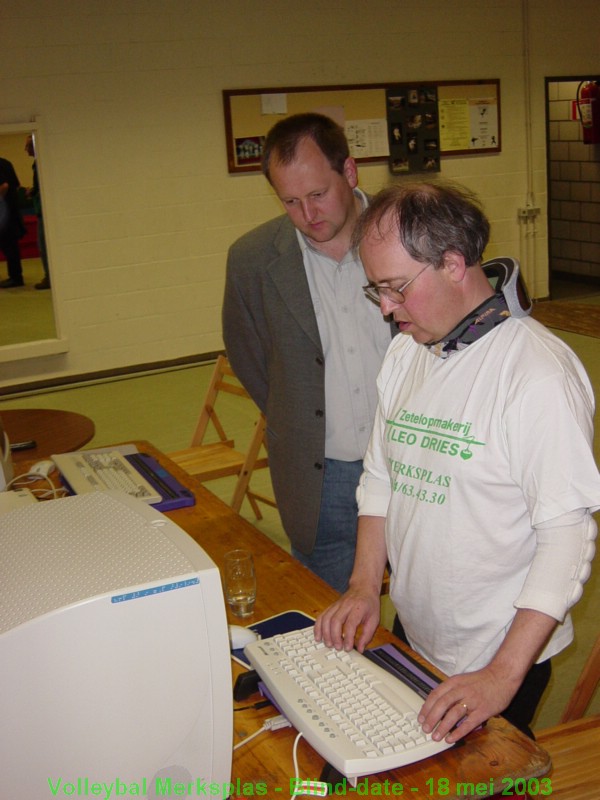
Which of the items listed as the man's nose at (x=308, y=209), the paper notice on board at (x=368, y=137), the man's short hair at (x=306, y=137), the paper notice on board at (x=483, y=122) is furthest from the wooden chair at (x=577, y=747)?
the paper notice on board at (x=483, y=122)

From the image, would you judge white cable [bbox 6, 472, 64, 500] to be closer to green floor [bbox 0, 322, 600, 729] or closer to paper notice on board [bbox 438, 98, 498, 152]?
green floor [bbox 0, 322, 600, 729]

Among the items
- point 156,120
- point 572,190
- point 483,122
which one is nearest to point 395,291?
point 156,120

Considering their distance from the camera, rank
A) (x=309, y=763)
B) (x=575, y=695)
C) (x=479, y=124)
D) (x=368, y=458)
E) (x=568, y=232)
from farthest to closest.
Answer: (x=568, y=232)
(x=479, y=124)
(x=575, y=695)
(x=368, y=458)
(x=309, y=763)

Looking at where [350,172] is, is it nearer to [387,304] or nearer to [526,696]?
[387,304]

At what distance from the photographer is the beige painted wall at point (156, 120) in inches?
258

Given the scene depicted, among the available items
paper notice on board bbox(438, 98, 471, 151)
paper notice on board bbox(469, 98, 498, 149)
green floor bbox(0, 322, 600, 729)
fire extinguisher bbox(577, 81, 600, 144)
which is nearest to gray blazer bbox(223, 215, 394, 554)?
green floor bbox(0, 322, 600, 729)

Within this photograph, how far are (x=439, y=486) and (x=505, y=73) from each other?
7.72 meters

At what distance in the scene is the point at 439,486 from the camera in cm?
151

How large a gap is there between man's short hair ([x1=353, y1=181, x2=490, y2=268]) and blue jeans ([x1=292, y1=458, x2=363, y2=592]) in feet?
3.44

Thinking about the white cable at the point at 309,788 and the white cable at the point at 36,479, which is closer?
the white cable at the point at 309,788

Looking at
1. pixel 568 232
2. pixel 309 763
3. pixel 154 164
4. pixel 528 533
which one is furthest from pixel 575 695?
pixel 568 232

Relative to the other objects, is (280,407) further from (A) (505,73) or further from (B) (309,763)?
(A) (505,73)

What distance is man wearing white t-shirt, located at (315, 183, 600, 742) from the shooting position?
52.7 inches

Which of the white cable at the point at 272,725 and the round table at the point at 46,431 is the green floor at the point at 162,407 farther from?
the white cable at the point at 272,725
